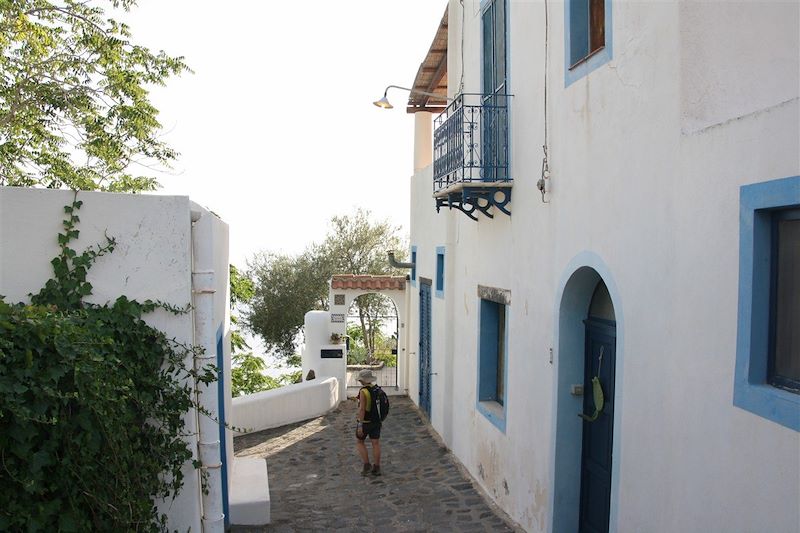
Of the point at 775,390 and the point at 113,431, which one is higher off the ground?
the point at 775,390

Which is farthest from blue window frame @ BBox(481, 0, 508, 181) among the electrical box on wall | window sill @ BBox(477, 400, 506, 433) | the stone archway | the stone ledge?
the electrical box on wall

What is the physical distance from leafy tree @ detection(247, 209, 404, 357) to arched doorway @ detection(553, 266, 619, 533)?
2090 cm

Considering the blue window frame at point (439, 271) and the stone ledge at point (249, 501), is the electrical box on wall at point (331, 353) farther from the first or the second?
the stone ledge at point (249, 501)

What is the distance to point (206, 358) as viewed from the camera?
19.0ft

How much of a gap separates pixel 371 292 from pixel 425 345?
107 inches

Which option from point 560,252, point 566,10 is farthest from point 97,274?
point 566,10

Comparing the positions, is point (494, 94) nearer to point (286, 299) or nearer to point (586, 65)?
point (586, 65)

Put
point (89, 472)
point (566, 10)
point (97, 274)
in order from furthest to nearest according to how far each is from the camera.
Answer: point (566, 10) → point (97, 274) → point (89, 472)

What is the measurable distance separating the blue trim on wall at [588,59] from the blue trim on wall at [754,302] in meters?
2.23

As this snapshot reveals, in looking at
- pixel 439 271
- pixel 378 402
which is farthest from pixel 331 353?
pixel 378 402

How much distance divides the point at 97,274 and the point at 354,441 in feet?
26.9

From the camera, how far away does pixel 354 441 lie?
13055mm

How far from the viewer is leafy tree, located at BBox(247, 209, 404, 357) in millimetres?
28047

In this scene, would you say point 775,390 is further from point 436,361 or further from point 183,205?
point 436,361
